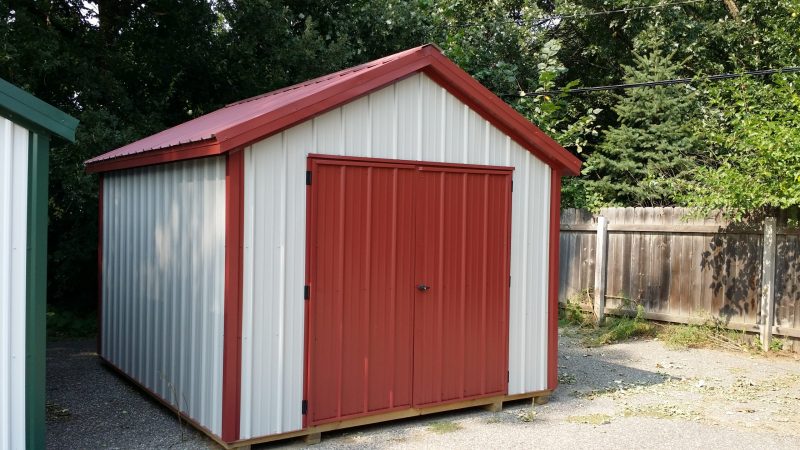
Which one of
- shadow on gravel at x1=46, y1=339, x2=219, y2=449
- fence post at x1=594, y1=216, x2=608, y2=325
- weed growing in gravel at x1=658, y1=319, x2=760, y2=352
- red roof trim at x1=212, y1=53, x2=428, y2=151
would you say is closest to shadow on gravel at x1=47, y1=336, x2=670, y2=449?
shadow on gravel at x1=46, y1=339, x2=219, y2=449

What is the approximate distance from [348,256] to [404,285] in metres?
0.60

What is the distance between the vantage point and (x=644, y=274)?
35.6ft

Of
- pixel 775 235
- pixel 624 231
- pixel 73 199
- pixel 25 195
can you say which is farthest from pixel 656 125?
pixel 25 195

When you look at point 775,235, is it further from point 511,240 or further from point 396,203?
point 396,203

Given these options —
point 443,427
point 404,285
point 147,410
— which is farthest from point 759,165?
point 147,410

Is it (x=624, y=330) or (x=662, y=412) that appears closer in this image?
(x=662, y=412)

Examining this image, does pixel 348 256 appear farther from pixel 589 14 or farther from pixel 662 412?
pixel 589 14

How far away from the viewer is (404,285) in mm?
6188

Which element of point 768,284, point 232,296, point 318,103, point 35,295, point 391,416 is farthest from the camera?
point 768,284

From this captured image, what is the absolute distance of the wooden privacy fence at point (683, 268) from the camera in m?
9.30

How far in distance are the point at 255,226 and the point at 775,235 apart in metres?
7.06

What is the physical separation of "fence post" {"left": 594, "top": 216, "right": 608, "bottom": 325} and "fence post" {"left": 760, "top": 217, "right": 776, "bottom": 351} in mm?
2429

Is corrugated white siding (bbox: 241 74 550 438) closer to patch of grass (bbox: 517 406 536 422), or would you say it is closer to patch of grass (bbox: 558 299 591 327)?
patch of grass (bbox: 517 406 536 422)

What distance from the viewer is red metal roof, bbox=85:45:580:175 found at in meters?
5.26
